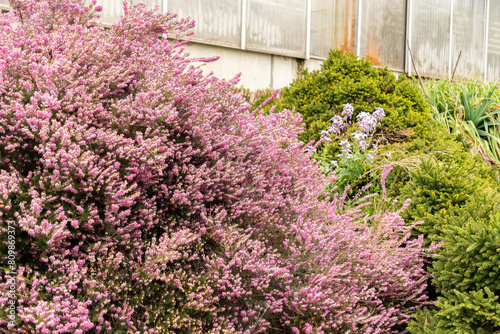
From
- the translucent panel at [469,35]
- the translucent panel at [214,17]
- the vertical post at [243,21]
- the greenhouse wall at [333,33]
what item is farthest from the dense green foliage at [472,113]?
the translucent panel at [469,35]

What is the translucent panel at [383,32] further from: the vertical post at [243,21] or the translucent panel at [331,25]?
the vertical post at [243,21]

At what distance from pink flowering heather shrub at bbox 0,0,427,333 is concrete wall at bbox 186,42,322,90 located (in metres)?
5.60

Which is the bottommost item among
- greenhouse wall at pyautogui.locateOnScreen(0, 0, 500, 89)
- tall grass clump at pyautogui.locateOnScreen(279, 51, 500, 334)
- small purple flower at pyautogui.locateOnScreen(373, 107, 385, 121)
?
tall grass clump at pyautogui.locateOnScreen(279, 51, 500, 334)

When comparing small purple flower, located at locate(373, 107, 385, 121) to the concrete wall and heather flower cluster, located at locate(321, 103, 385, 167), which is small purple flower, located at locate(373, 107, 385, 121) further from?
the concrete wall

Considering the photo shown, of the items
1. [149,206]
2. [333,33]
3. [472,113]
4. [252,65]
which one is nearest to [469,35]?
[333,33]

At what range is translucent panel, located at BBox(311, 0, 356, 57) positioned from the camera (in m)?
10.5

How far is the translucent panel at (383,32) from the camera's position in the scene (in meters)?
11.6

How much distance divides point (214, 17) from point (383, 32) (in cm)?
502

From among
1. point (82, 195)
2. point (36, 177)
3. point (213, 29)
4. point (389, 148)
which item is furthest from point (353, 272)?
point (213, 29)

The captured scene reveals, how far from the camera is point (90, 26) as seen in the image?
2967 mm

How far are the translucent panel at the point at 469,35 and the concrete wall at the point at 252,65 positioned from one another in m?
5.47

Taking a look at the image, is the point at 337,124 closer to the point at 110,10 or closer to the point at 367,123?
the point at 367,123

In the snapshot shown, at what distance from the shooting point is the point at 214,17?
8.63 meters

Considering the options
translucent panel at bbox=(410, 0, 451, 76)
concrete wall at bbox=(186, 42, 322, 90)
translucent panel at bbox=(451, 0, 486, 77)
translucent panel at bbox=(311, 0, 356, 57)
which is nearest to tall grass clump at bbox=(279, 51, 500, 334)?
concrete wall at bbox=(186, 42, 322, 90)
